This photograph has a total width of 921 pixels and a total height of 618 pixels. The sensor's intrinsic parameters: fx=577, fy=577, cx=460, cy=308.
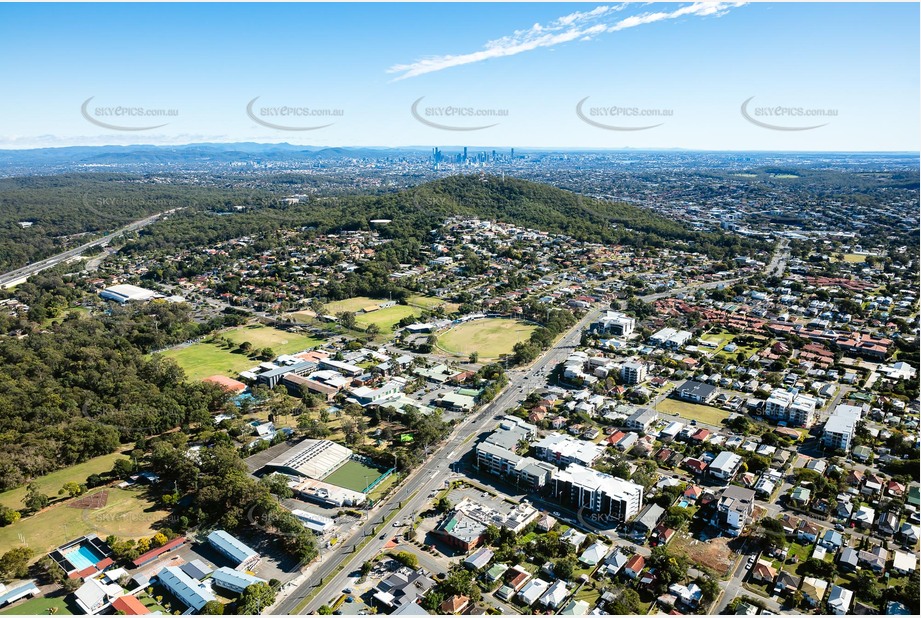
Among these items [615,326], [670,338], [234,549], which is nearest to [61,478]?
[234,549]

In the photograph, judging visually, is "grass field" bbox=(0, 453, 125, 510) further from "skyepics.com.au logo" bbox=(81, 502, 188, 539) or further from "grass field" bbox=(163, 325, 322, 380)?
"grass field" bbox=(163, 325, 322, 380)

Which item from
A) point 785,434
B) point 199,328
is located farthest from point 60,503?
point 785,434

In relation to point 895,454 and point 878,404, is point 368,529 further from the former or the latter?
point 878,404

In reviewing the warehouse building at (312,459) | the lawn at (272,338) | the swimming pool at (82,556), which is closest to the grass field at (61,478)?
the swimming pool at (82,556)

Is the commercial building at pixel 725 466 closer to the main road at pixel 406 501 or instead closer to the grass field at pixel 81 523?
the main road at pixel 406 501

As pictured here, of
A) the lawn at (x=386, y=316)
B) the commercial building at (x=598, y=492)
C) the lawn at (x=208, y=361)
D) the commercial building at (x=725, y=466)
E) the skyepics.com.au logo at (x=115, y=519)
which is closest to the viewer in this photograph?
the skyepics.com.au logo at (x=115, y=519)
